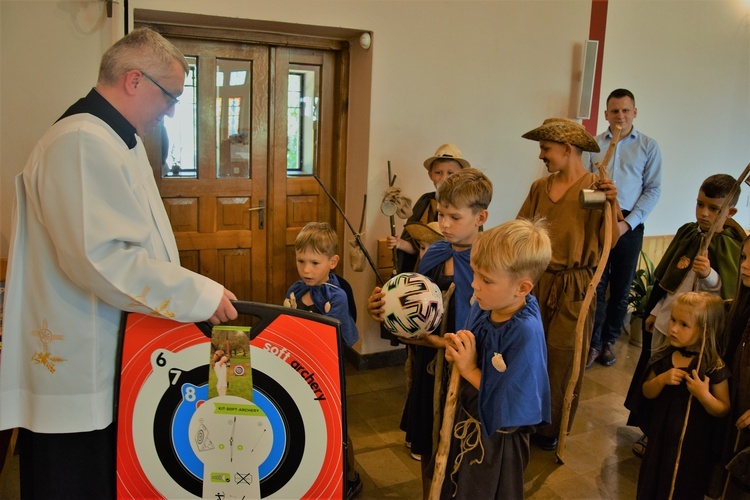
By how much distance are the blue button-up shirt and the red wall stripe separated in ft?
1.56

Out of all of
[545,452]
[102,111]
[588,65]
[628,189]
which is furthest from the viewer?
[588,65]

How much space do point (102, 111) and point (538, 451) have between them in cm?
250

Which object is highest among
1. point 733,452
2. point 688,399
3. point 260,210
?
point 260,210

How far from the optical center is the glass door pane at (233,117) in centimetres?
369

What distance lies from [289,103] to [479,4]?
1.35m

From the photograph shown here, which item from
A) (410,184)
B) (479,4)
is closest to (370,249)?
(410,184)

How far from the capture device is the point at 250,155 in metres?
3.82

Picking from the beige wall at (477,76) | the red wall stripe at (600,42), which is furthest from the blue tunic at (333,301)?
the red wall stripe at (600,42)

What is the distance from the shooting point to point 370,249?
12.8ft

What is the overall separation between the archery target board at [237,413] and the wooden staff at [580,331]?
5.20 ft

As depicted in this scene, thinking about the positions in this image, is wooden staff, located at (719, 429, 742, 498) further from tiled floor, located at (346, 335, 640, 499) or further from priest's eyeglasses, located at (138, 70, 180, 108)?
priest's eyeglasses, located at (138, 70, 180, 108)

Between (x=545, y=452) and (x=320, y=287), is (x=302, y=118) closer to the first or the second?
(x=320, y=287)

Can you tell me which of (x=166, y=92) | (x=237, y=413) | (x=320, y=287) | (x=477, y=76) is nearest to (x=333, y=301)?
(x=320, y=287)

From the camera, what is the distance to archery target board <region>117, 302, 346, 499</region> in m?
1.54
